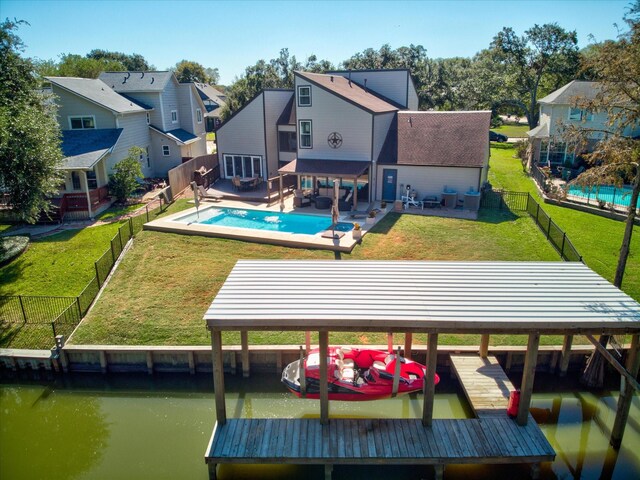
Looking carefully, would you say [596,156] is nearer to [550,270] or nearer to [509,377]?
[550,270]

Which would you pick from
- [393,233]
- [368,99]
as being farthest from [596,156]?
[368,99]

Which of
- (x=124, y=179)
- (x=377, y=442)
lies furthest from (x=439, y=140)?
(x=377, y=442)

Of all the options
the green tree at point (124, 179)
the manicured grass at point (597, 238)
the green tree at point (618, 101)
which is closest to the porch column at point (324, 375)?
the green tree at point (618, 101)

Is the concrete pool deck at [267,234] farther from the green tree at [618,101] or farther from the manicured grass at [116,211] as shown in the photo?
the green tree at [618,101]

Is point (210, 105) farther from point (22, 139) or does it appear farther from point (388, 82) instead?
point (22, 139)

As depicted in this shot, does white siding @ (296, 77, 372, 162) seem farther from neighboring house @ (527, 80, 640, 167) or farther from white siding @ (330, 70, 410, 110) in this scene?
neighboring house @ (527, 80, 640, 167)
